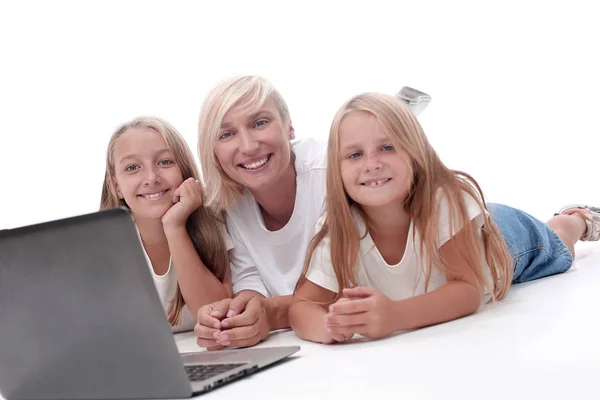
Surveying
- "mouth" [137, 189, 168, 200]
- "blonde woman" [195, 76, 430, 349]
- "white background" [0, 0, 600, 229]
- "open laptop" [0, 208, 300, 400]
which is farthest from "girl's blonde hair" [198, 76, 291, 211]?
"white background" [0, 0, 600, 229]

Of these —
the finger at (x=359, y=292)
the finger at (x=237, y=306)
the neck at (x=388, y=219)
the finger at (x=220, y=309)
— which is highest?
the neck at (x=388, y=219)

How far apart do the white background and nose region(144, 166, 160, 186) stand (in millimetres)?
1041

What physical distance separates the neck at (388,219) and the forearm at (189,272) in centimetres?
41

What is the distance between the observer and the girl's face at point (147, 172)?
186cm

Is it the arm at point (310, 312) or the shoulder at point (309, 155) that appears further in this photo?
the shoulder at point (309, 155)

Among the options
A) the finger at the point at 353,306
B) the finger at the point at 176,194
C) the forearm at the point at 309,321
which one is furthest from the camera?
the finger at the point at 176,194

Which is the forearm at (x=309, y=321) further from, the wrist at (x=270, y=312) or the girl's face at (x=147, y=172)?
the girl's face at (x=147, y=172)

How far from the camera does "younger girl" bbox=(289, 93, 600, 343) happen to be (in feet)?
5.18

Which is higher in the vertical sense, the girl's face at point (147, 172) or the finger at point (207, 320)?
the girl's face at point (147, 172)

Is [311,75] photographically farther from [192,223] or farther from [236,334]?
[236,334]

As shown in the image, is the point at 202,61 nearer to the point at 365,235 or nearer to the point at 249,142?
the point at 249,142

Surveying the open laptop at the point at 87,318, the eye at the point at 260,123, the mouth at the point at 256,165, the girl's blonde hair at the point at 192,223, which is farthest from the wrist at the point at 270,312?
the open laptop at the point at 87,318

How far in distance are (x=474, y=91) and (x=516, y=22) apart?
33cm

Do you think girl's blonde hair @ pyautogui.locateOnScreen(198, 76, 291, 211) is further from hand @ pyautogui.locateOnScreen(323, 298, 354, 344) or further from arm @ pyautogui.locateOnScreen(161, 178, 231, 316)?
hand @ pyautogui.locateOnScreen(323, 298, 354, 344)
